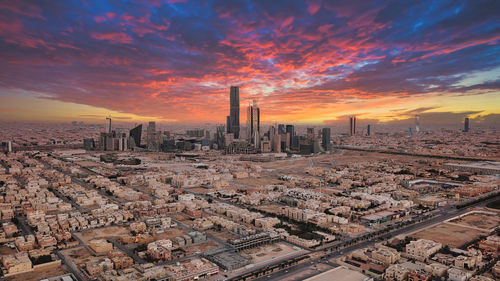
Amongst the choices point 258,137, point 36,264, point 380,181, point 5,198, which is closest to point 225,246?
point 36,264

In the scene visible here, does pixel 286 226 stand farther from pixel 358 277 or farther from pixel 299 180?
pixel 299 180

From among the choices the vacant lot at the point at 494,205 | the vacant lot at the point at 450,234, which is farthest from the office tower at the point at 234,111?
the vacant lot at the point at 450,234

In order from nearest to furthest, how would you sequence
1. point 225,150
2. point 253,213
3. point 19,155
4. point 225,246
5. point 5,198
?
1. point 225,246
2. point 253,213
3. point 5,198
4. point 19,155
5. point 225,150

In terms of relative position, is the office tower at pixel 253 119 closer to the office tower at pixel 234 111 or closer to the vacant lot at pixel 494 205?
the office tower at pixel 234 111

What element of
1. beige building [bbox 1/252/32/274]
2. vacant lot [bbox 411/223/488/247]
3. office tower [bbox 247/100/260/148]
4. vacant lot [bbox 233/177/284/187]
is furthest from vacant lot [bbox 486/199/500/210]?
office tower [bbox 247/100/260/148]

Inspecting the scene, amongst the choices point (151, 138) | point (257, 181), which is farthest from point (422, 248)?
point (151, 138)
